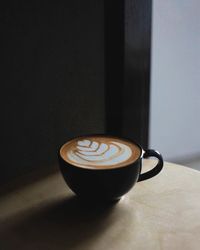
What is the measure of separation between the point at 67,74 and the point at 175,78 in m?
0.47

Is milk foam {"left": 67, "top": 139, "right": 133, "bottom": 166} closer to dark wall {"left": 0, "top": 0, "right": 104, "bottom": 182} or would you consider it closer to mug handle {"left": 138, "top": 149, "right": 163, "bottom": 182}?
mug handle {"left": 138, "top": 149, "right": 163, "bottom": 182}

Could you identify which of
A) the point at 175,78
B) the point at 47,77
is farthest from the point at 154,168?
the point at 175,78

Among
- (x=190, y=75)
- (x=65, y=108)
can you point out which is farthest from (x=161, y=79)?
(x=65, y=108)

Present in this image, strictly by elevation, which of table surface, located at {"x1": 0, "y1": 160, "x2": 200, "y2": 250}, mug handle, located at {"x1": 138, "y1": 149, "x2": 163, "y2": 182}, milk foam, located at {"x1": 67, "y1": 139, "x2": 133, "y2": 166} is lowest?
table surface, located at {"x1": 0, "y1": 160, "x2": 200, "y2": 250}

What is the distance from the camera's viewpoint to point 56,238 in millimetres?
497

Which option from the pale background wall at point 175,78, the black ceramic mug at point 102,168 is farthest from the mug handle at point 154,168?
the pale background wall at point 175,78

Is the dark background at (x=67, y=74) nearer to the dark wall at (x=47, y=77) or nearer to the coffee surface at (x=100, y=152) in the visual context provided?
the dark wall at (x=47, y=77)

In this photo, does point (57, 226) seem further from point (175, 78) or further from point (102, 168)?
point (175, 78)

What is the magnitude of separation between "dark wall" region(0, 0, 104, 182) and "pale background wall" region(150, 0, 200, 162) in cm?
31

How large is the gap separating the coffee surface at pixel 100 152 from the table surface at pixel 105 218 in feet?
0.25

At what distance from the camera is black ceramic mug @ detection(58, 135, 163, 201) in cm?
52

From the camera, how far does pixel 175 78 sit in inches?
45.2

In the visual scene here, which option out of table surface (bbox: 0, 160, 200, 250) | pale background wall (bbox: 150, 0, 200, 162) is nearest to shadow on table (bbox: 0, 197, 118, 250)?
table surface (bbox: 0, 160, 200, 250)

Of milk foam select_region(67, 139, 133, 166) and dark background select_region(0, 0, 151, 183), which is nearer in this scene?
milk foam select_region(67, 139, 133, 166)
